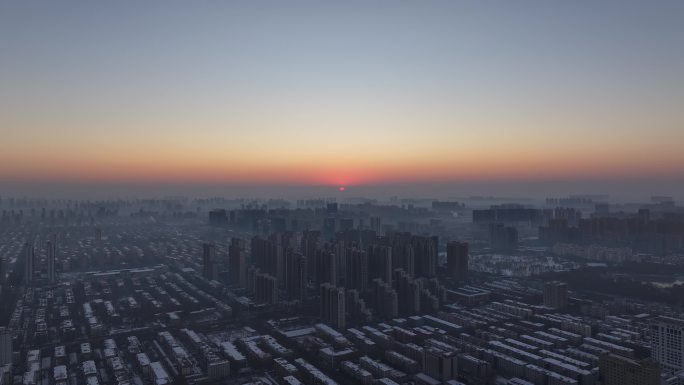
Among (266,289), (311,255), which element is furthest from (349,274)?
(266,289)

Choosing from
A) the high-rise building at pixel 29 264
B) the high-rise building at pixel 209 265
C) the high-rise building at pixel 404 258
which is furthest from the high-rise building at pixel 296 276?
the high-rise building at pixel 29 264

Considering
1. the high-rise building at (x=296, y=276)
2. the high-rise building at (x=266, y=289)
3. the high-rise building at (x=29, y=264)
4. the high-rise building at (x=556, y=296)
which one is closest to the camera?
the high-rise building at (x=556, y=296)

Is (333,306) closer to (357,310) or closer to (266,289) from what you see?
(357,310)

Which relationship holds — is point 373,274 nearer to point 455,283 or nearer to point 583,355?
point 455,283

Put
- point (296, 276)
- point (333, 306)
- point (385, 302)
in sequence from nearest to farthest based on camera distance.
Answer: point (333, 306), point (385, 302), point (296, 276)

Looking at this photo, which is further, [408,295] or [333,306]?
[408,295]

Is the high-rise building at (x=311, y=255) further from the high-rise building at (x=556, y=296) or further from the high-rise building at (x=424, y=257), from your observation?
the high-rise building at (x=556, y=296)

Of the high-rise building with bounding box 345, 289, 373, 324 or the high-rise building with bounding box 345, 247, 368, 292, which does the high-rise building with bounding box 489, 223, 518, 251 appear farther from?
the high-rise building with bounding box 345, 289, 373, 324

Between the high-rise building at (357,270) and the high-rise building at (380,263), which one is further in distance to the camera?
the high-rise building at (357,270)
